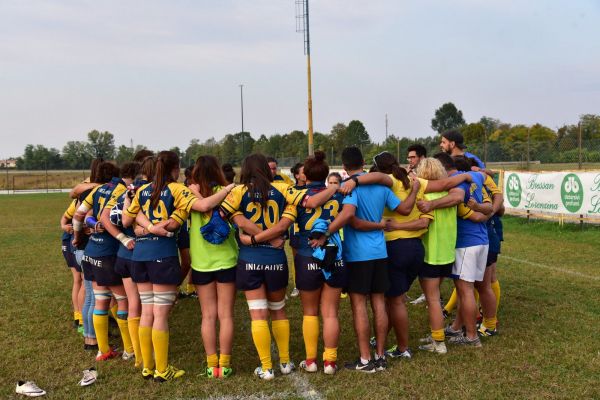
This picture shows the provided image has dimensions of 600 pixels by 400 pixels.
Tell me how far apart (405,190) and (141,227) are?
2378mm

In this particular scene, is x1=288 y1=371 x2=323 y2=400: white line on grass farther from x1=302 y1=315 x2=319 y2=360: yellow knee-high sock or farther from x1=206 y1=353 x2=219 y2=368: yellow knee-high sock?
x1=206 y1=353 x2=219 y2=368: yellow knee-high sock

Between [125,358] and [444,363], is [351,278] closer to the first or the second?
[444,363]

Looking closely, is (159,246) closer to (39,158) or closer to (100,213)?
(100,213)

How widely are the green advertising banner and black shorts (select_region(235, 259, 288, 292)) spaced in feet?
33.2

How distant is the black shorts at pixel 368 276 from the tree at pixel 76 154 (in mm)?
86883

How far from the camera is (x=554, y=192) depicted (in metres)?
12.8

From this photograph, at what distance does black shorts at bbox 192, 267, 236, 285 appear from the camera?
4.27 m

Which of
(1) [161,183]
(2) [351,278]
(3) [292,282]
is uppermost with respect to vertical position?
(1) [161,183]

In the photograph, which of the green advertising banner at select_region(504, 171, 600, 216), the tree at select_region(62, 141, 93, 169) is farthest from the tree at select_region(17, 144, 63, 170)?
the green advertising banner at select_region(504, 171, 600, 216)

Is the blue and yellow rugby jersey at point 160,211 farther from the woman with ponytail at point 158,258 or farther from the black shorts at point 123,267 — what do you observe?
the black shorts at point 123,267

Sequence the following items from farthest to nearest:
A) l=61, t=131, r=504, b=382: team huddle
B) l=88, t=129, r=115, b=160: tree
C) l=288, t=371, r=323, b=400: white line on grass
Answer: l=88, t=129, r=115, b=160: tree < l=61, t=131, r=504, b=382: team huddle < l=288, t=371, r=323, b=400: white line on grass

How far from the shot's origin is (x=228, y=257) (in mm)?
4273

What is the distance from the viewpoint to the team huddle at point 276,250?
4145mm

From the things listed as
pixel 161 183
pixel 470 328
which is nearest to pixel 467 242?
pixel 470 328
